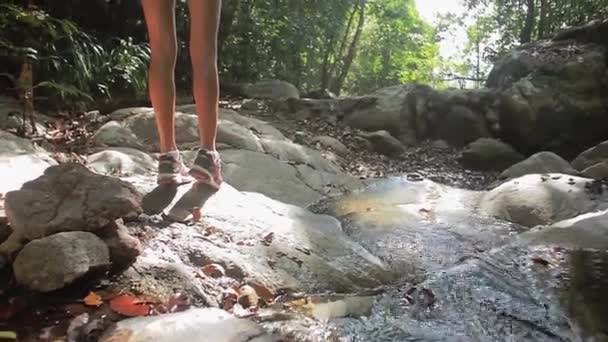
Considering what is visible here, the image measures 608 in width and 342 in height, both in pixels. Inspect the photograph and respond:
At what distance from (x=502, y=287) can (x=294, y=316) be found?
1.00m

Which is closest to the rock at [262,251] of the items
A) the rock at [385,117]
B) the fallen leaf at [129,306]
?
the fallen leaf at [129,306]

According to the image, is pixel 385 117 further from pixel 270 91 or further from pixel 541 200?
pixel 541 200

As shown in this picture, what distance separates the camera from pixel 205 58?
8.55 feet

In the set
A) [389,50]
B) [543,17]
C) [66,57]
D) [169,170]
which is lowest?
[169,170]

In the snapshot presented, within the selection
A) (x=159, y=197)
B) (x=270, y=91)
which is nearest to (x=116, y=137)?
(x=159, y=197)

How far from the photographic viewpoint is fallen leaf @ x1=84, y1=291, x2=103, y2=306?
166 cm

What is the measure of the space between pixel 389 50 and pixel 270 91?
405 inches

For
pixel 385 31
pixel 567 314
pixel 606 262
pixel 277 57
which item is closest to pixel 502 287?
pixel 567 314

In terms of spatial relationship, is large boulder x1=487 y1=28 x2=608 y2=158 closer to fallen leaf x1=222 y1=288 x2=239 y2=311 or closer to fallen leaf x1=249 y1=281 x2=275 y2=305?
fallen leaf x1=249 y1=281 x2=275 y2=305

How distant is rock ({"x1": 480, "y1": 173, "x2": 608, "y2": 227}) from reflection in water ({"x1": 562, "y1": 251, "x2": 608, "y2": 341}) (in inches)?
35.9

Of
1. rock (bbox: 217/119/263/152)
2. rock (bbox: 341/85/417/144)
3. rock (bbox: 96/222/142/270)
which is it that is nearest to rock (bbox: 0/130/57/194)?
rock (bbox: 96/222/142/270)

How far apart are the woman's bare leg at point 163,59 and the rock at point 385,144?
509 cm

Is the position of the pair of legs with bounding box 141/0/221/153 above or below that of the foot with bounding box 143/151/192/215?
above

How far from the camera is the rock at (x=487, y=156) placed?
7516 millimetres
